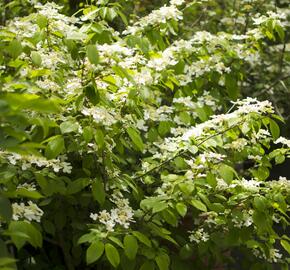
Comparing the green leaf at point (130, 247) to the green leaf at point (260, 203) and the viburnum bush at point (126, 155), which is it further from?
the green leaf at point (260, 203)

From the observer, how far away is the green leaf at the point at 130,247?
6.42ft

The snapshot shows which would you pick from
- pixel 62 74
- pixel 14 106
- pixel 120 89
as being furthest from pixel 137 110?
pixel 14 106

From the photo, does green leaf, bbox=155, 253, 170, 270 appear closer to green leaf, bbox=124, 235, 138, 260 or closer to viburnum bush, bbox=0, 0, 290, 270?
viburnum bush, bbox=0, 0, 290, 270

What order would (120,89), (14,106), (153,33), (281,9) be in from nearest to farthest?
→ (14,106) < (120,89) < (153,33) < (281,9)

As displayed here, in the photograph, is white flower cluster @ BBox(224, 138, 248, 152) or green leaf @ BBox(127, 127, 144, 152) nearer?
green leaf @ BBox(127, 127, 144, 152)

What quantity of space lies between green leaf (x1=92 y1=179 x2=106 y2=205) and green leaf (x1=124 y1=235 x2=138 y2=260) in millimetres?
235

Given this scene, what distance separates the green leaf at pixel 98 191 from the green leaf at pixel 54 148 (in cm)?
26

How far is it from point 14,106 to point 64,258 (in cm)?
168

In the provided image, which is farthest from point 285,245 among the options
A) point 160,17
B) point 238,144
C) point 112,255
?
point 160,17

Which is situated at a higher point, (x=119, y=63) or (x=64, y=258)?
(x=119, y=63)

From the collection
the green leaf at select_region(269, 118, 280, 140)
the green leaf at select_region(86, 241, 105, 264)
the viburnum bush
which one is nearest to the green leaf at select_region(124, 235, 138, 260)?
the viburnum bush

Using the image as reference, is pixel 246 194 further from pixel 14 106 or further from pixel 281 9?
pixel 281 9

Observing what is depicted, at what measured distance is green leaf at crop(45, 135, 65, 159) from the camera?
2.01 m

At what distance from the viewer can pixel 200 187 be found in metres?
2.35
